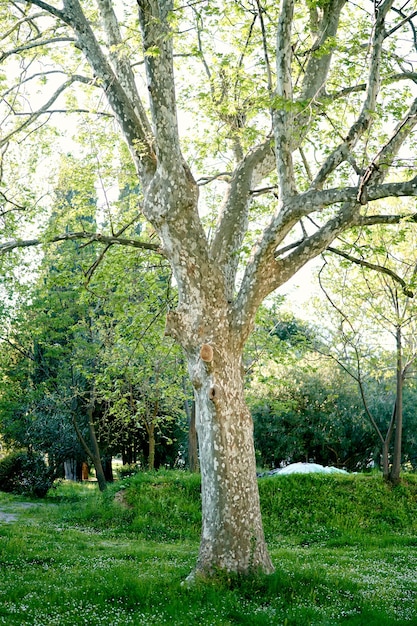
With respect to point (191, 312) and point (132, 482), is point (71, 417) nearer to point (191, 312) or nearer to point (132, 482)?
point (132, 482)

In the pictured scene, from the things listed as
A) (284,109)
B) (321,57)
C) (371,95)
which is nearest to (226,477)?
(284,109)

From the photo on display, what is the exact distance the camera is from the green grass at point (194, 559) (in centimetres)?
641

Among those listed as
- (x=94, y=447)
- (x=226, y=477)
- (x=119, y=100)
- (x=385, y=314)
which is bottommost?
(x=226, y=477)

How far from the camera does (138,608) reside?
6625mm

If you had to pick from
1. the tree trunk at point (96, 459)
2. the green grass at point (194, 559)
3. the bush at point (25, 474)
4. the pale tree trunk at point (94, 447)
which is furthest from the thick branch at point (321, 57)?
the bush at point (25, 474)

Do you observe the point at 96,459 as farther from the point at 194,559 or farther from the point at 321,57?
the point at 321,57

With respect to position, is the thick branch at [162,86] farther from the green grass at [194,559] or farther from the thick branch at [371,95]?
the green grass at [194,559]

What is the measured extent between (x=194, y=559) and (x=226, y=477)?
2915 millimetres

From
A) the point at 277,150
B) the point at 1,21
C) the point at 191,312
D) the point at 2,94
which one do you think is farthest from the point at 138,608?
the point at 1,21

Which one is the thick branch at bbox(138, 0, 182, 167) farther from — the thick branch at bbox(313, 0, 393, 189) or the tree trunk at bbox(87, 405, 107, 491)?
A: the tree trunk at bbox(87, 405, 107, 491)

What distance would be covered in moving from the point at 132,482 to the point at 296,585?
9.96 m

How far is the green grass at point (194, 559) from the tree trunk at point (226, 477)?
36cm

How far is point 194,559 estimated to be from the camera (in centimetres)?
977

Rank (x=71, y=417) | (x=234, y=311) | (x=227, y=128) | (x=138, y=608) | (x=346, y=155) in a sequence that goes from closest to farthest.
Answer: (x=138, y=608) < (x=346, y=155) < (x=234, y=311) < (x=227, y=128) < (x=71, y=417)
